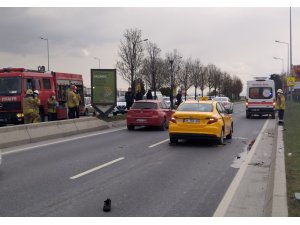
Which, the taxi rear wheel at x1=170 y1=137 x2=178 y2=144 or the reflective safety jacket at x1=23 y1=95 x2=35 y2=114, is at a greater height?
the reflective safety jacket at x1=23 y1=95 x2=35 y2=114

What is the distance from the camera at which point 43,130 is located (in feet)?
54.0

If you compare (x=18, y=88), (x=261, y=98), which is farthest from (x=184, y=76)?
(x=18, y=88)

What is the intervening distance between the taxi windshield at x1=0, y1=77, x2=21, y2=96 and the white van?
18.2m

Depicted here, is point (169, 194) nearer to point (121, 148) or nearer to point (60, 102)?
point (121, 148)

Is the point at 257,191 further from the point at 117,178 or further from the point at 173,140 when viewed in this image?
the point at 173,140

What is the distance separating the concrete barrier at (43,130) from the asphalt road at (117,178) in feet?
1.82

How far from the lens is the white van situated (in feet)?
108

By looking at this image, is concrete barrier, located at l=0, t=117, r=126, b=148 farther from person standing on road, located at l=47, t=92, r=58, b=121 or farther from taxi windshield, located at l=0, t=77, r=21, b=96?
taxi windshield, located at l=0, t=77, r=21, b=96

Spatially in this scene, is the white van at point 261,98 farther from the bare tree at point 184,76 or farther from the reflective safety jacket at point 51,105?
the bare tree at point 184,76

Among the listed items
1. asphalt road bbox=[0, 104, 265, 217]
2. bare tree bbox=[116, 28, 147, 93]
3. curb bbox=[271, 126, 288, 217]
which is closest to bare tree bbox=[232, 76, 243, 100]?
bare tree bbox=[116, 28, 147, 93]

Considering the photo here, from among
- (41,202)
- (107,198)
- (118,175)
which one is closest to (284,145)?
(118,175)

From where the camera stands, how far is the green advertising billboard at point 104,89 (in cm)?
2530

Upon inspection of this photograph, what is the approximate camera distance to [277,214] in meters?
5.93

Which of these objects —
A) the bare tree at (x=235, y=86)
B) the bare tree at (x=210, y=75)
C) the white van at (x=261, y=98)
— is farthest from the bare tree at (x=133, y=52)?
the bare tree at (x=235, y=86)
